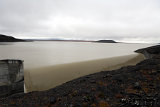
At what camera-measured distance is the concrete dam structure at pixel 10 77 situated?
34.9 feet

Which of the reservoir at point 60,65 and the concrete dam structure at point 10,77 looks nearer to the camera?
the concrete dam structure at point 10,77

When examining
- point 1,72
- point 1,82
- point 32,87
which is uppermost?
point 1,72

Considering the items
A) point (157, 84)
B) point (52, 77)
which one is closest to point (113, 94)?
point (157, 84)

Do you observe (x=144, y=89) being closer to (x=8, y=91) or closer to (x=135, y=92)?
(x=135, y=92)

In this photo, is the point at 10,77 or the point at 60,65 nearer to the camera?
the point at 10,77

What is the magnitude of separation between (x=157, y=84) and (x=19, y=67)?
11.5 m

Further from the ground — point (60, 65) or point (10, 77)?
point (10, 77)

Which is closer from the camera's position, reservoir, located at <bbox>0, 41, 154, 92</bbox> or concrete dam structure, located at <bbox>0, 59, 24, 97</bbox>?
concrete dam structure, located at <bbox>0, 59, 24, 97</bbox>

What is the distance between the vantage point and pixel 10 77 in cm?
1102

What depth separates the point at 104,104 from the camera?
4.97m

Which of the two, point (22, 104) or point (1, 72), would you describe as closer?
point (22, 104)

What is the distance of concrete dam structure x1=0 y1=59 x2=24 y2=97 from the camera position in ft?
34.9

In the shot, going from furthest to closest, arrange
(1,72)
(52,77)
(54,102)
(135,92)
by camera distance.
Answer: (52,77), (1,72), (54,102), (135,92)

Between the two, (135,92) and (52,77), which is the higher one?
(135,92)
